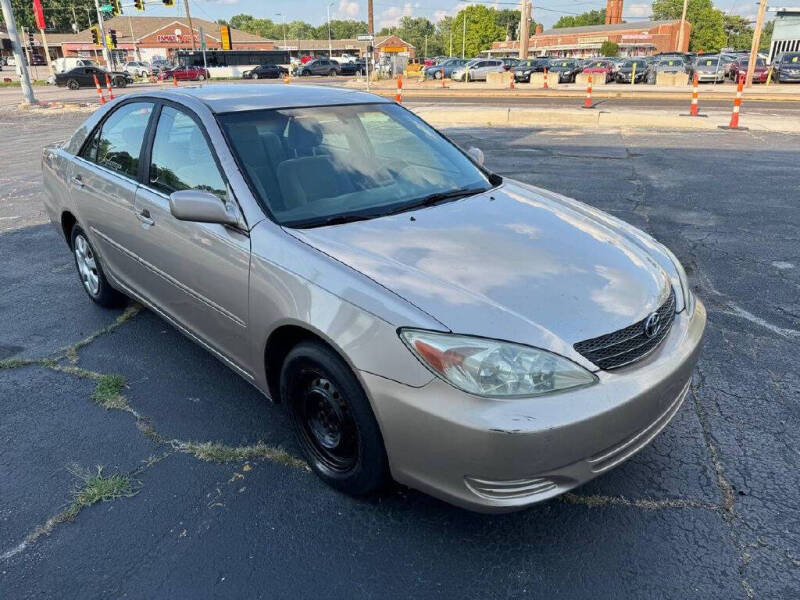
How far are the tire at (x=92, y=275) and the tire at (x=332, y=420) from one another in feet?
8.07

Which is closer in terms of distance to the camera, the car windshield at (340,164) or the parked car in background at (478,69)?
the car windshield at (340,164)

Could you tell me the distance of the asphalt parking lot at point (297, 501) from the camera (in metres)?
2.21

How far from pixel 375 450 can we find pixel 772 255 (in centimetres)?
486

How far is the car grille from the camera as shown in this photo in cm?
219

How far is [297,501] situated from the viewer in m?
2.61

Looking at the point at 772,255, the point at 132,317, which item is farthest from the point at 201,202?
the point at 772,255

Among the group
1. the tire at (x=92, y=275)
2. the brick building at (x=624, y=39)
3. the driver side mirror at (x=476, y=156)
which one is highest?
the brick building at (x=624, y=39)

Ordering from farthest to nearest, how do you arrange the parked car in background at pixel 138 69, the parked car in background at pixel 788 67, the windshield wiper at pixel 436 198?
the parked car in background at pixel 138 69 → the parked car in background at pixel 788 67 → the windshield wiper at pixel 436 198

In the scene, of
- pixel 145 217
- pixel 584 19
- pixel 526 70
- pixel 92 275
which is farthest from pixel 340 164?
pixel 584 19

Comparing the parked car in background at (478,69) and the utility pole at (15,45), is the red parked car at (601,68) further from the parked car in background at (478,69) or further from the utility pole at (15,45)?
the utility pole at (15,45)

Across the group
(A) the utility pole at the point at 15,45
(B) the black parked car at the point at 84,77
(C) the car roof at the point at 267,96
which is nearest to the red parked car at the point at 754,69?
(A) the utility pole at the point at 15,45

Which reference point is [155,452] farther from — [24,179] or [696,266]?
[24,179]

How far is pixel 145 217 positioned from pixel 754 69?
34.9 m

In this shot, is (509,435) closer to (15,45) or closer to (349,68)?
(15,45)
